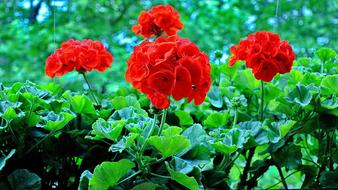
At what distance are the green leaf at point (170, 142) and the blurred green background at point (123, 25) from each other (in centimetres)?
169

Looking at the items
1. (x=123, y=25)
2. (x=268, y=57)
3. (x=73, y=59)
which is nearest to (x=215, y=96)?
(x=268, y=57)

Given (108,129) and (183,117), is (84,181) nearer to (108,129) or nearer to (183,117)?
(108,129)

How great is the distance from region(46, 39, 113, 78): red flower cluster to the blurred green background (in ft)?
4.79

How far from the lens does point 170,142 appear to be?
647 mm

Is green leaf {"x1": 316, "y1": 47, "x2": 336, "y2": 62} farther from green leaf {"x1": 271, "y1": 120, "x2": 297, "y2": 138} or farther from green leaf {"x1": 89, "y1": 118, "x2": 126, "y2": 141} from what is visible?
green leaf {"x1": 89, "y1": 118, "x2": 126, "y2": 141}

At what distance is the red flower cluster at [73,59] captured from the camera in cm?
88

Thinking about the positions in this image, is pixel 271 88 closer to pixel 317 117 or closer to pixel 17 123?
pixel 317 117

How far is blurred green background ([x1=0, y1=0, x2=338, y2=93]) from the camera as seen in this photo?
2430mm

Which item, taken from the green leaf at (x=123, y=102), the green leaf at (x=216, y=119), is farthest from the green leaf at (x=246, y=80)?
the green leaf at (x=123, y=102)

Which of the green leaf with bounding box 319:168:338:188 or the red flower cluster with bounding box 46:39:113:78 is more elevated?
the red flower cluster with bounding box 46:39:113:78

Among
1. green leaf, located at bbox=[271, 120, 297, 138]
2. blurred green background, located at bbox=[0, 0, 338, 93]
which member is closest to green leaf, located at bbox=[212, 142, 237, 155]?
green leaf, located at bbox=[271, 120, 297, 138]

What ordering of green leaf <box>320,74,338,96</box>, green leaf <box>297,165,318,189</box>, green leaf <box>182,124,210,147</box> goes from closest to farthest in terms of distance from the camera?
green leaf <box>182,124,210,147</box>
green leaf <box>320,74,338,96</box>
green leaf <box>297,165,318,189</box>

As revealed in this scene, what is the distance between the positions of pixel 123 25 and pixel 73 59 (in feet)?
5.89

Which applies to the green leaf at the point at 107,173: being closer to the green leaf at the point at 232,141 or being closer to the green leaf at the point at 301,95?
the green leaf at the point at 232,141
